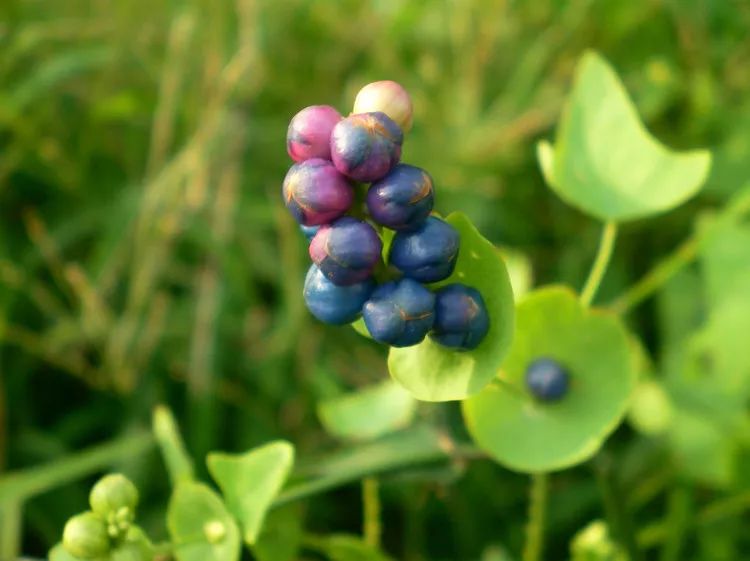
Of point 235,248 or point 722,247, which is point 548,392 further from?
point 235,248

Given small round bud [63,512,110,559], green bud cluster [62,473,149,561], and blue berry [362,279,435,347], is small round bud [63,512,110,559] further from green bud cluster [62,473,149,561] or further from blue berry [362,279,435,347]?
blue berry [362,279,435,347]

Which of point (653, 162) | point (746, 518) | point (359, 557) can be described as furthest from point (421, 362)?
point (746, 518)

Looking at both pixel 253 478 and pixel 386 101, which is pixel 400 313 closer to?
pixel 386 101

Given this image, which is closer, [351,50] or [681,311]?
[681,311]

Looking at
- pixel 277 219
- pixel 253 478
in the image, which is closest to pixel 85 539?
pixel 253 478

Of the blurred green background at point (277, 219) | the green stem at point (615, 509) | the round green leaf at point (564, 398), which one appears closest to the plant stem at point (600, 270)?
the round green leaf at point (564, 398)

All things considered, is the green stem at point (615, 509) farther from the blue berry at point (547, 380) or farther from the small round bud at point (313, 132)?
the small round bud at point (313, 132)

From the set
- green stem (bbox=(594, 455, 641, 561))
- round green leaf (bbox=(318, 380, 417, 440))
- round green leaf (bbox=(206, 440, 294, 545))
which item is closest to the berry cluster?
round green leaf (bbox=(206, 440, 294, 545))

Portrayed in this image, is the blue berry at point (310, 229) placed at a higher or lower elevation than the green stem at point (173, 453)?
higher
